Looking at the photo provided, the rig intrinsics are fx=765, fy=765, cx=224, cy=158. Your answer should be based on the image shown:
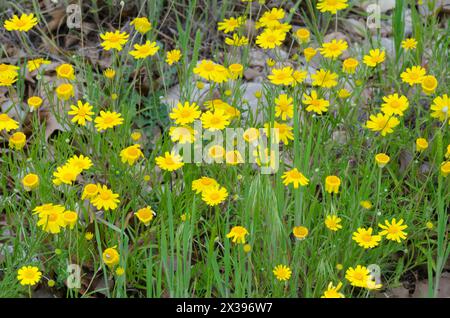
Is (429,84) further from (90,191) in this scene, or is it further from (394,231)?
(90,191)

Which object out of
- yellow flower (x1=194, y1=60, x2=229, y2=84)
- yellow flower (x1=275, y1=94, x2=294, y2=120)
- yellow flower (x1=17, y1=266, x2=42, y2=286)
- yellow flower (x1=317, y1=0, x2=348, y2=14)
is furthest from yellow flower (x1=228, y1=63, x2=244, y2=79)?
yellow flower (x1=17, y1=266, x2=42, y2=286)

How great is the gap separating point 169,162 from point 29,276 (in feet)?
1.80

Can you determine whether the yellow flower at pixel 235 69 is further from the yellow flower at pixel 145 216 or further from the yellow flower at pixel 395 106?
the yellow flower at pixel 145 216

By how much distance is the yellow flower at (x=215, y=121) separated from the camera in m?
2.45

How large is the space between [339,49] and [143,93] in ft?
3.12

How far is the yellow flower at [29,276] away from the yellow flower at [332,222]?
2.76 ft

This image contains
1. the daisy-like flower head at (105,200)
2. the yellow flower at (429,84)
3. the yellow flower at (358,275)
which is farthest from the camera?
the yellow flower at (429,84)

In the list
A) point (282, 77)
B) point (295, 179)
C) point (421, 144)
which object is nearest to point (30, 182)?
point (295, 179)

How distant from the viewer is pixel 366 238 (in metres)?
2.21

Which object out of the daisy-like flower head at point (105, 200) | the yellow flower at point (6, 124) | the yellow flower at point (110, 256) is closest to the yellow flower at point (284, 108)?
the daisy-like flower head at point (105, 200)

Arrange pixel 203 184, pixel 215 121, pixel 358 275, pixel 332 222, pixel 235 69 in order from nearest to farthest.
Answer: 1. pixel 358 275
2. pixel 332 222
3. pixel 203 184
4. pixel 215 121
5. pixel 235 69

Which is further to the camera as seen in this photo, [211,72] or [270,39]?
[270,39]
